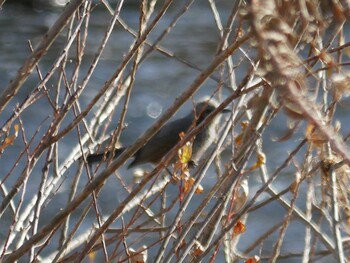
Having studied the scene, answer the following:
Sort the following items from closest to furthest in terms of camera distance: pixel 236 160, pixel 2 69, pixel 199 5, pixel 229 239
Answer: pixel 236 160, pixel 229 239, pixel 2 69, pixel 199 5

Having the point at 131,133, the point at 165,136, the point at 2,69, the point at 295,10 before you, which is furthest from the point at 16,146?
the point at 295,10

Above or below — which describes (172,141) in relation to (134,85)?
below

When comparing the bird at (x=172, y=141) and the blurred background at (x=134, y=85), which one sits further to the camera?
the blurred background at (x=134, y=85)

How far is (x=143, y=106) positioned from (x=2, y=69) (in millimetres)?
1899

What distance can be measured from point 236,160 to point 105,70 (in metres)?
8.02

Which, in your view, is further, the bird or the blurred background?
the blurred background

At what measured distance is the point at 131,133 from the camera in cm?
880

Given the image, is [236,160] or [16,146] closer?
[236,160]

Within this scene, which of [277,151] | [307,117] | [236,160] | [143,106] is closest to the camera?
[307,117]

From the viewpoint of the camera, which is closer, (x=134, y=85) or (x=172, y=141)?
(x=172, y=141)

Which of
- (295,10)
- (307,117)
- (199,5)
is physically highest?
(199,5)

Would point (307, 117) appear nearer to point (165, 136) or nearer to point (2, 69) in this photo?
point (165, 136)

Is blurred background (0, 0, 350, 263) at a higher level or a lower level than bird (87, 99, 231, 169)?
higher

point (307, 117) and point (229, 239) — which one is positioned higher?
point (229, 239)
